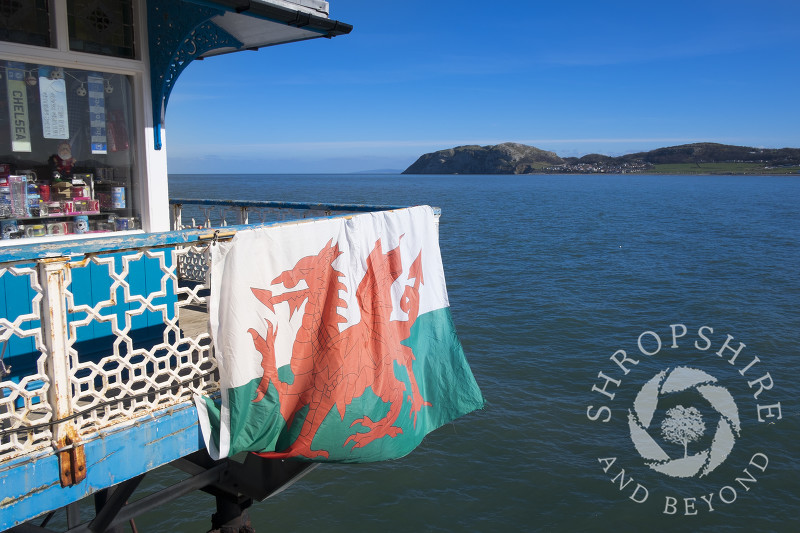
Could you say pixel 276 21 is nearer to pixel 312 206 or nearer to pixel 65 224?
pixel 312 206

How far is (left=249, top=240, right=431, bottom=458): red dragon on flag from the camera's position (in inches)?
207

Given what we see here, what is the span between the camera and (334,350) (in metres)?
5.62

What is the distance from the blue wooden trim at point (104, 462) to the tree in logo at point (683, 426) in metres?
11.0

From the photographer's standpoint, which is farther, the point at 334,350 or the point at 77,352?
the point at 334,350

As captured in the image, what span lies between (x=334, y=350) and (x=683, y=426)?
1082 centimetres

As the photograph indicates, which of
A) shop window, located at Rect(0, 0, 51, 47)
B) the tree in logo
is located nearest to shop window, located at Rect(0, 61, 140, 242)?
shop window, located at Rect(0, 0, 51, 47)

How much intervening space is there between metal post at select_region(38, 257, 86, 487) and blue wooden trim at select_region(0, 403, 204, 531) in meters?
0.07

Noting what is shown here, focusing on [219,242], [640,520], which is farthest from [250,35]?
[640,520]

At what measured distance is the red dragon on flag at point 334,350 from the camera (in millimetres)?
5262

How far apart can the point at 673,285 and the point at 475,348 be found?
12521 mm

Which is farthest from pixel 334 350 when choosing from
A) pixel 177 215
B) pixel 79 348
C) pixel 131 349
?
pixel 177 215

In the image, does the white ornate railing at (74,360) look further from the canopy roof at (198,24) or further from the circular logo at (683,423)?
the circular logo at (683,423)

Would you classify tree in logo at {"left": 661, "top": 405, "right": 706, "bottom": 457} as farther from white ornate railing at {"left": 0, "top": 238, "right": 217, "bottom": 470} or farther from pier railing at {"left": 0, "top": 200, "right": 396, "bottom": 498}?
white ornate railing at {"left": 0, "top": 238, "right": 217, "bottom": 470}

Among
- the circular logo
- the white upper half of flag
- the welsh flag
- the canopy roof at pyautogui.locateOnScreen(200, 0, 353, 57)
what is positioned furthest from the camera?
the circular logo
